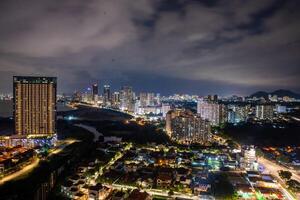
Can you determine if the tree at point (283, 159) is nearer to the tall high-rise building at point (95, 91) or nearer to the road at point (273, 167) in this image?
the road at point (273, 167)

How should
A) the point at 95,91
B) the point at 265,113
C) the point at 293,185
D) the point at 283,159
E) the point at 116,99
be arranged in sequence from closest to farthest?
the point at 293,185 < the point at 283,159 < the point at 265,113 < the point at 116,99 < the point at 95,91

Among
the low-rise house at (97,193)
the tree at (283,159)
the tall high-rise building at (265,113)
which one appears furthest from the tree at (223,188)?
the tall high-rise building at (265,113)

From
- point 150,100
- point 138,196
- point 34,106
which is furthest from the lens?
point 150,100

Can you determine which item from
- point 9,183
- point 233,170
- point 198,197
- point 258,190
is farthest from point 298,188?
point 9,183

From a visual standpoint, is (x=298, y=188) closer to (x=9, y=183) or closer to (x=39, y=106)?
(x=9, y=183)

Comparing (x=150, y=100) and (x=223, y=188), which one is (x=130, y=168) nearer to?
(x=223, y=188)

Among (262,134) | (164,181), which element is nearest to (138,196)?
(164,181)

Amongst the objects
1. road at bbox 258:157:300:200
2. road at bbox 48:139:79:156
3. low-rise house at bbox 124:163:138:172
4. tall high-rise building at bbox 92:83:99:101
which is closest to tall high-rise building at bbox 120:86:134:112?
tall high-rise building at bbox 92:83:99:101
